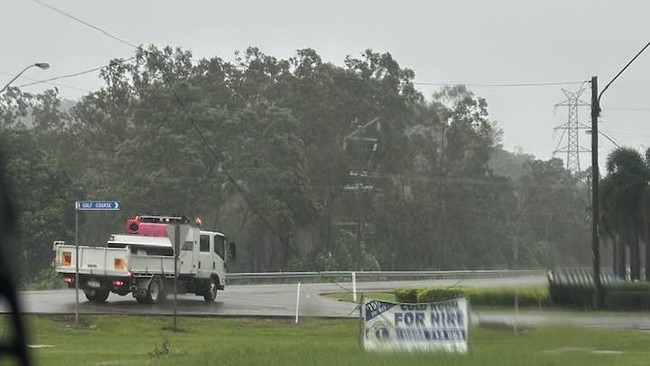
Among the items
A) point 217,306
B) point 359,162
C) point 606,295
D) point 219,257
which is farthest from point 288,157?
point 606,295

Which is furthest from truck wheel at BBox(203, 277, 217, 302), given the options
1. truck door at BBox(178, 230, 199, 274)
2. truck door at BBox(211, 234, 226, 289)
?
truck door at BBox(178, 230, 199, 274)

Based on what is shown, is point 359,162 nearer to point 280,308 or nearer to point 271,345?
point 280,308

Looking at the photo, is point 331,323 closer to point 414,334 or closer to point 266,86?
point 414,334

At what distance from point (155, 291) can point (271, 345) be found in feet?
39.0

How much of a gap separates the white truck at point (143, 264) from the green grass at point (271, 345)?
12.6 feet

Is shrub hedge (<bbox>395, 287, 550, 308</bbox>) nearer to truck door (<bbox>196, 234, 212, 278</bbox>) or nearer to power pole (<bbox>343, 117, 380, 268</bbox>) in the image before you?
truck door (<bbox>196, 234, 212, 278</bbox>)

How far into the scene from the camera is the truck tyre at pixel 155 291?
30.6 metres

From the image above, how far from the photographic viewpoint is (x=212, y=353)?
56.4 feet

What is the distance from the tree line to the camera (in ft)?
190

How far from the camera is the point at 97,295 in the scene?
1214 inches

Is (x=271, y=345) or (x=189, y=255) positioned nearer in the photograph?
(x=271, y=345)

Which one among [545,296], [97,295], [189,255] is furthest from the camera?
[189,255]

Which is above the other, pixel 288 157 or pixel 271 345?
pixel 288 157

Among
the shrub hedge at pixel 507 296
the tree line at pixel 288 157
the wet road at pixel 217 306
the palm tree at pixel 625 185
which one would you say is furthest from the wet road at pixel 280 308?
the tree line at pixel 288 157
